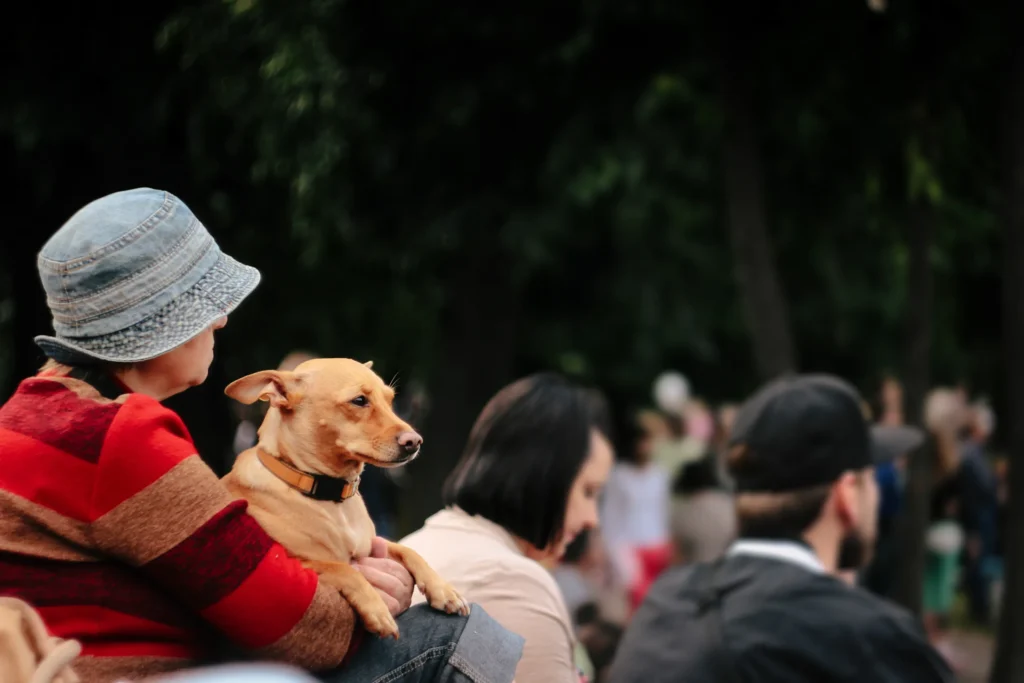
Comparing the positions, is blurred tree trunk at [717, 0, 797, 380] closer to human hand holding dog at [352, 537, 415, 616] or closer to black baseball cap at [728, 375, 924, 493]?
black baseball cap at [728, 375, 924, 493]

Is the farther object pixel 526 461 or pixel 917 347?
pixel 917 347

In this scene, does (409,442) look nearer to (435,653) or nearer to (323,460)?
(323,460)

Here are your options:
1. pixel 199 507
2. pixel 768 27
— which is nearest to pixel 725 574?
pixel 199 507

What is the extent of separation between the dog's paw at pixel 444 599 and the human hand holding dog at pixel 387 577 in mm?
30

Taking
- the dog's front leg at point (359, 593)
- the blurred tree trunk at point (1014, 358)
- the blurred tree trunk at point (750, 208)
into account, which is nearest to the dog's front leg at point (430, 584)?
the dog's front leg at point (359, 593)

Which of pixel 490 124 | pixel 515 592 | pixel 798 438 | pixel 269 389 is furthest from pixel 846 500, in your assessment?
pixel 490 124

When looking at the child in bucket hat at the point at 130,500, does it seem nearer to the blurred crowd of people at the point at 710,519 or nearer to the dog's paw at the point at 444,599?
the dog's paw at the point at 444,599

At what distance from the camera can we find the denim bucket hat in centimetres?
211

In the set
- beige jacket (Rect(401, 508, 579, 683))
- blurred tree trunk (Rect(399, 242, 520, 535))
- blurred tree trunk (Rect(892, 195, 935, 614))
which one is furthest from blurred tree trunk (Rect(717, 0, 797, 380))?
beige jacket (Rect(401, 508, 579, 683))

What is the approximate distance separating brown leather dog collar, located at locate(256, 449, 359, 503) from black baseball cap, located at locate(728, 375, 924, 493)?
5.92 ft

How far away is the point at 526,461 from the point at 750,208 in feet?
18.8

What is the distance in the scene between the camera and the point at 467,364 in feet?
35.7

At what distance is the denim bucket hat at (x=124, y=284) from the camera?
2113 mm

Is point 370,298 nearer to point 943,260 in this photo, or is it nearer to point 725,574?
point 943,260
